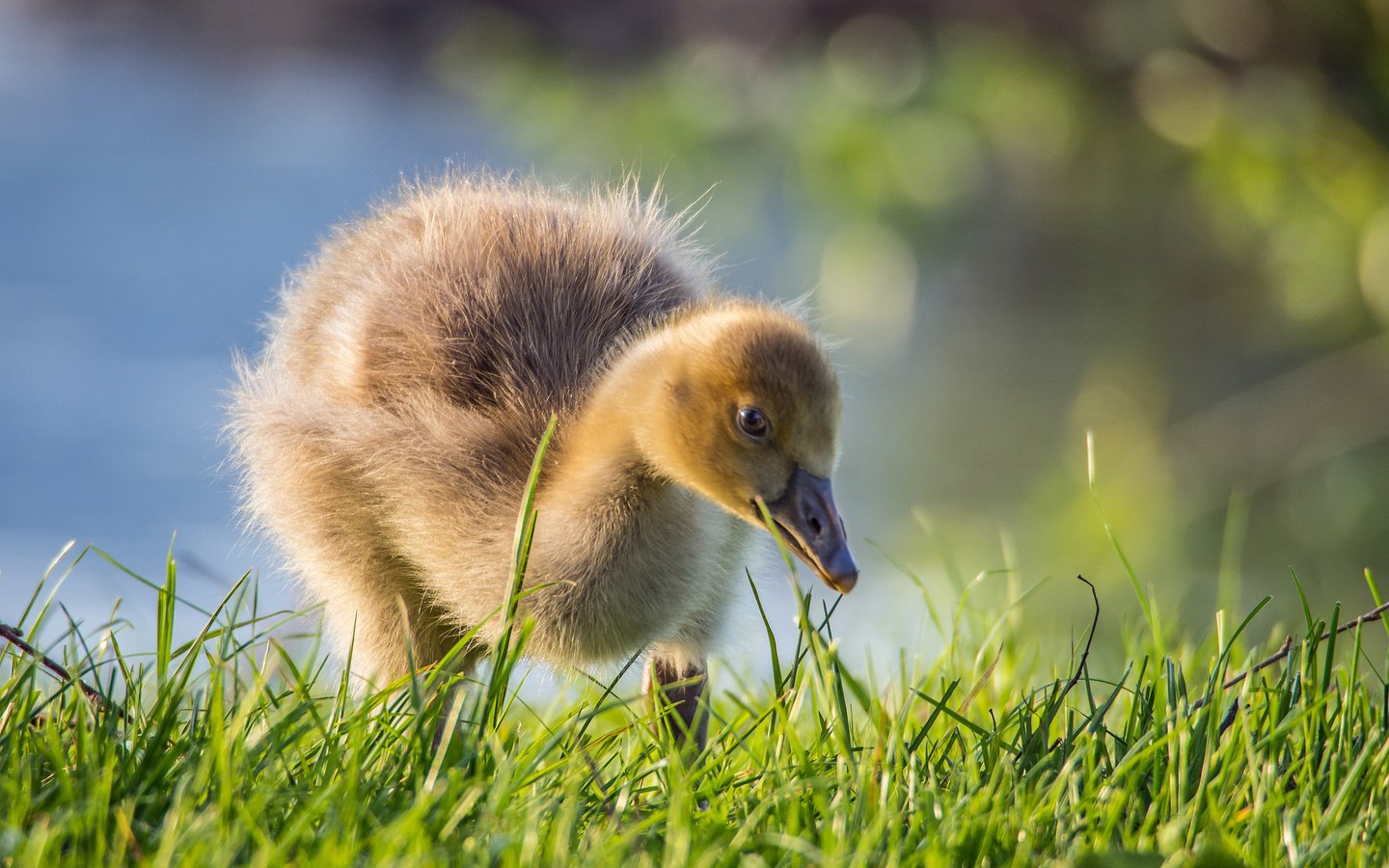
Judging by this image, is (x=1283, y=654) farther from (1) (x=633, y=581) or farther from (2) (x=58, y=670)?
(2) (x=58, y=670)

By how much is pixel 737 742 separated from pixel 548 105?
3.08m

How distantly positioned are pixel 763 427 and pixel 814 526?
13 centimetres

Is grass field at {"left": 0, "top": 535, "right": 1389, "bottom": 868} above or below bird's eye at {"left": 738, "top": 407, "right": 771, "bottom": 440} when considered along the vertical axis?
below

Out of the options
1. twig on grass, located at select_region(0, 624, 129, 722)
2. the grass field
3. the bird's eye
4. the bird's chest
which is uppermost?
the bird's eye

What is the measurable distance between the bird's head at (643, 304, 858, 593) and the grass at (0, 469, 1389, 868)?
0.17 metres

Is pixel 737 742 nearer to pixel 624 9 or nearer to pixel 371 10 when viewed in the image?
pixel 624 9

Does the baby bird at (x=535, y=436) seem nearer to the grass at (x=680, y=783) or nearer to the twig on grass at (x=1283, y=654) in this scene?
the grass at (x=680, y=783)

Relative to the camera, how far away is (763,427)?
1.60 m

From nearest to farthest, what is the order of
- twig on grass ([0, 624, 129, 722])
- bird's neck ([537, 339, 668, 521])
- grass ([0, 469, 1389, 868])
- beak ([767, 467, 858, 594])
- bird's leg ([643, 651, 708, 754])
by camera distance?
grass ([0, 469, 1389, 868])
twig on grass ([0, 624, 129, 722])
beak ([767, 467, 858, 594])
bird's neck ([537, 339, 668, 521])
bird's leg ([643, 651, 708, 754])

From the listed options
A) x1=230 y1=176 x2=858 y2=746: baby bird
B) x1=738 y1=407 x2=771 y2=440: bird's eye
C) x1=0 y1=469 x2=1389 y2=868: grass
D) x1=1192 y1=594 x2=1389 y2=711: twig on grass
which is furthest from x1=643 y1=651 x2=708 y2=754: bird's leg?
x1=1192 y1=594 x2=1389 y2=711: twig on grass

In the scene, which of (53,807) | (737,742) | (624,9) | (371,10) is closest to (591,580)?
(737,742)

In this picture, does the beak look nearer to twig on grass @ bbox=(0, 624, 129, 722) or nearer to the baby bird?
the baby bird

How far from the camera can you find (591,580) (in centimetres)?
168

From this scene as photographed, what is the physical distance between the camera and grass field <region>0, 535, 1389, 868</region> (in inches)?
45.6
